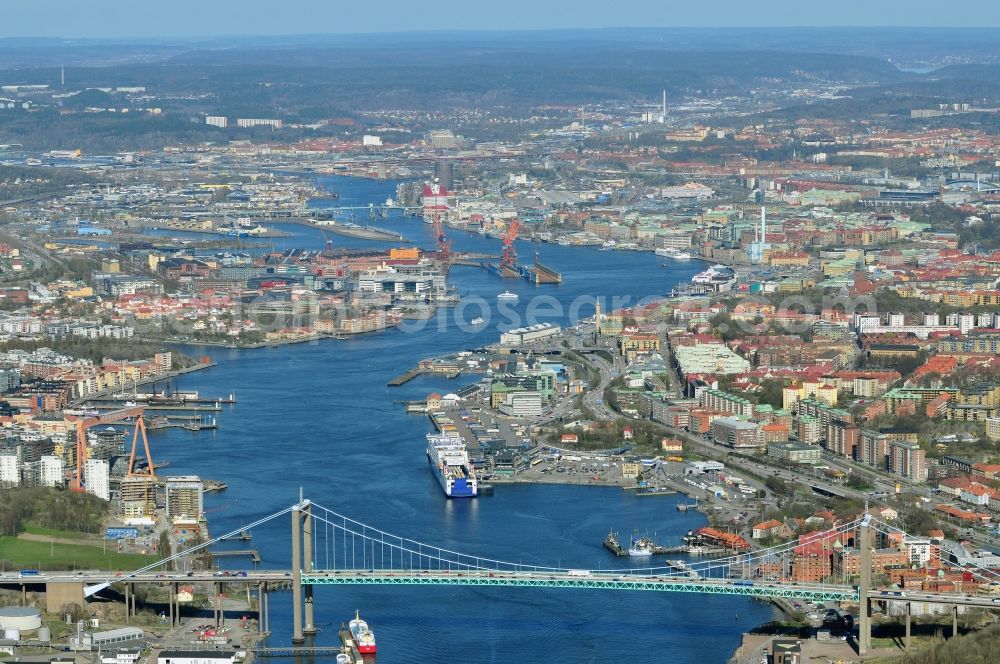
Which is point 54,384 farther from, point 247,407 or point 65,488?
point 65,488

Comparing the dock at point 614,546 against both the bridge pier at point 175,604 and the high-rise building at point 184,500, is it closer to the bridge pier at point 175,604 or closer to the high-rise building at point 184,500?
the high-rise building at point 184,500

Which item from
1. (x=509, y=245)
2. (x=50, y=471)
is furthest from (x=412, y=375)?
(x=509, y=245)

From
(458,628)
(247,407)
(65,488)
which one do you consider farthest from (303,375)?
(458,628)

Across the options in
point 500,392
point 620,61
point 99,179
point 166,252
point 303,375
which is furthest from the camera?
point 620,61

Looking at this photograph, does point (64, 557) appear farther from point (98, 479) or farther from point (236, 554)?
point (98, 479)

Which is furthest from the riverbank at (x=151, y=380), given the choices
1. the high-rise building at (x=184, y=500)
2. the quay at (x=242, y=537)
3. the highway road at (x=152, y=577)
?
the highway road at (x=152, y=577)

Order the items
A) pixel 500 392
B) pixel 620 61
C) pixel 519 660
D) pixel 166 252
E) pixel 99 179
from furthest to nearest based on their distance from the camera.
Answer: pixel 620 61 → pixel 99 179 → pixel 166 252 → pixel 500 392 → pixel 519 660
